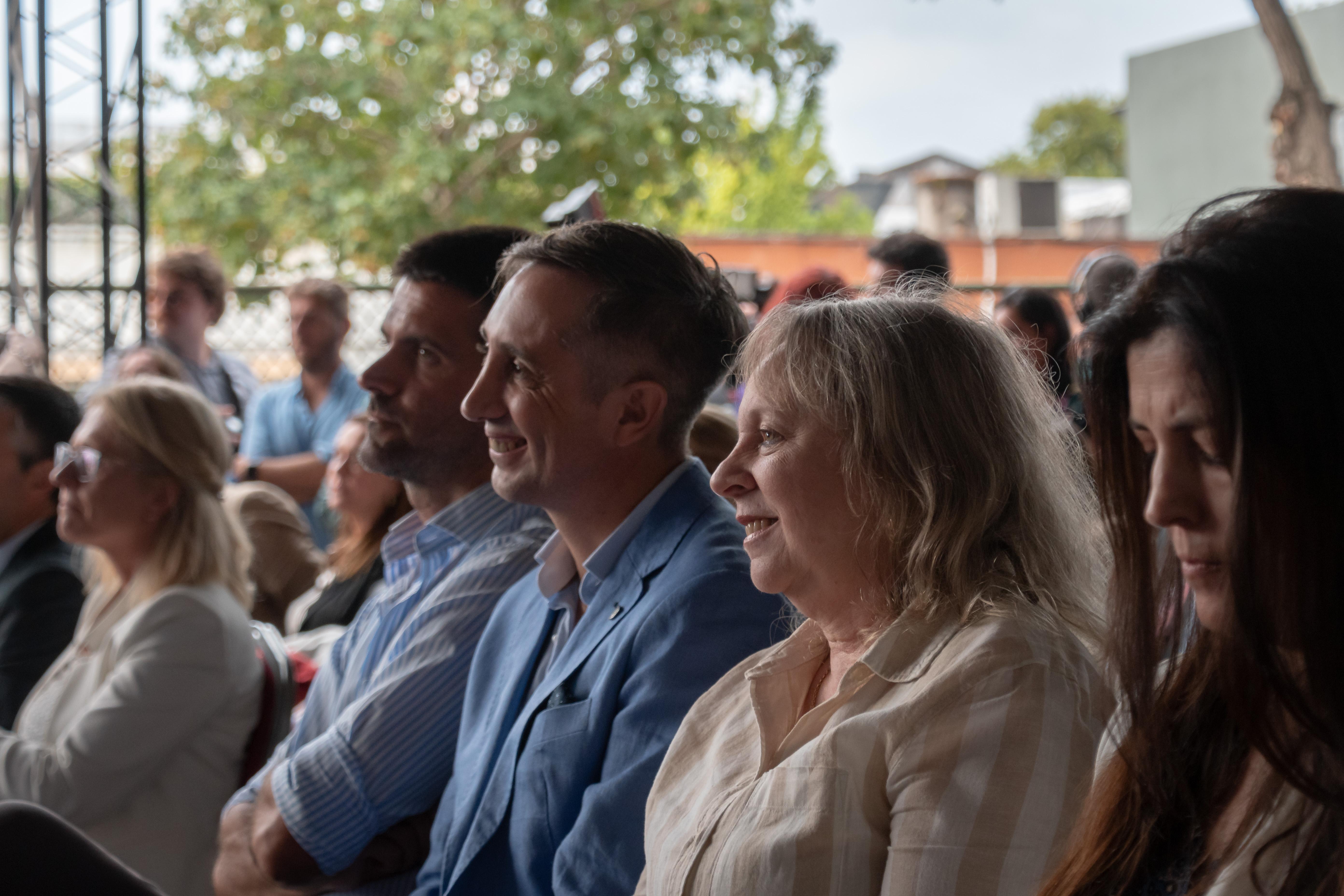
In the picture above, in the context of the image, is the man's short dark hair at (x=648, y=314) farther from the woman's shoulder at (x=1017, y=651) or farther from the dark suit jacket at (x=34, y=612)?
the dark suit jacket at (x=34, y=612)

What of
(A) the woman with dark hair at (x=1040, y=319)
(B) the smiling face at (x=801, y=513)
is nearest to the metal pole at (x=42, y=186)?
(A) the woman with dark hair at (x=1040, y=319)

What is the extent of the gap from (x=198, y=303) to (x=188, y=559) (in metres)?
3.10

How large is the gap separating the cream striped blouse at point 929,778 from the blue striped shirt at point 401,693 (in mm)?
866

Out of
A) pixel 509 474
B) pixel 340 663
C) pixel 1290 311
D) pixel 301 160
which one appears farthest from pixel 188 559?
pixel 301 160

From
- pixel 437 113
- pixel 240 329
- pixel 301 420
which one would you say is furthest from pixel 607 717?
pixel 437 113

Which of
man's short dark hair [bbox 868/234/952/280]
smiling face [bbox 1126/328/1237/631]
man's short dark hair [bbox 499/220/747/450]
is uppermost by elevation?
man's short dark hair [bbox 868/234/952/280]

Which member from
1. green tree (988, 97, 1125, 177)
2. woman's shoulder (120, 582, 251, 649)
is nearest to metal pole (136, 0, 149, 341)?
woman's shoulder (120, 582, 251, 649)

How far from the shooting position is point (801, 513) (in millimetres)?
1348

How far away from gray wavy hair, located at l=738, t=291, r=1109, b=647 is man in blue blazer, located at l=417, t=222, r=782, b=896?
39 centimetres

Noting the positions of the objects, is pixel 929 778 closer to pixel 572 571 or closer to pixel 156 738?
pixel 572 571

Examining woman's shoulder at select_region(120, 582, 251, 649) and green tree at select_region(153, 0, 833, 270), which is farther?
green tree at select_region(153, 0, 833, 270)

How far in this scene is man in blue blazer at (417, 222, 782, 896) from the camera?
163 centimetres

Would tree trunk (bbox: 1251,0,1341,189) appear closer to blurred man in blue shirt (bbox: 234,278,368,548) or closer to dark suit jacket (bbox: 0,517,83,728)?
blurred man in blue shirt (bbox: 234,278,368,548)

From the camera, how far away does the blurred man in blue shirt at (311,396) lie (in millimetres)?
4902
